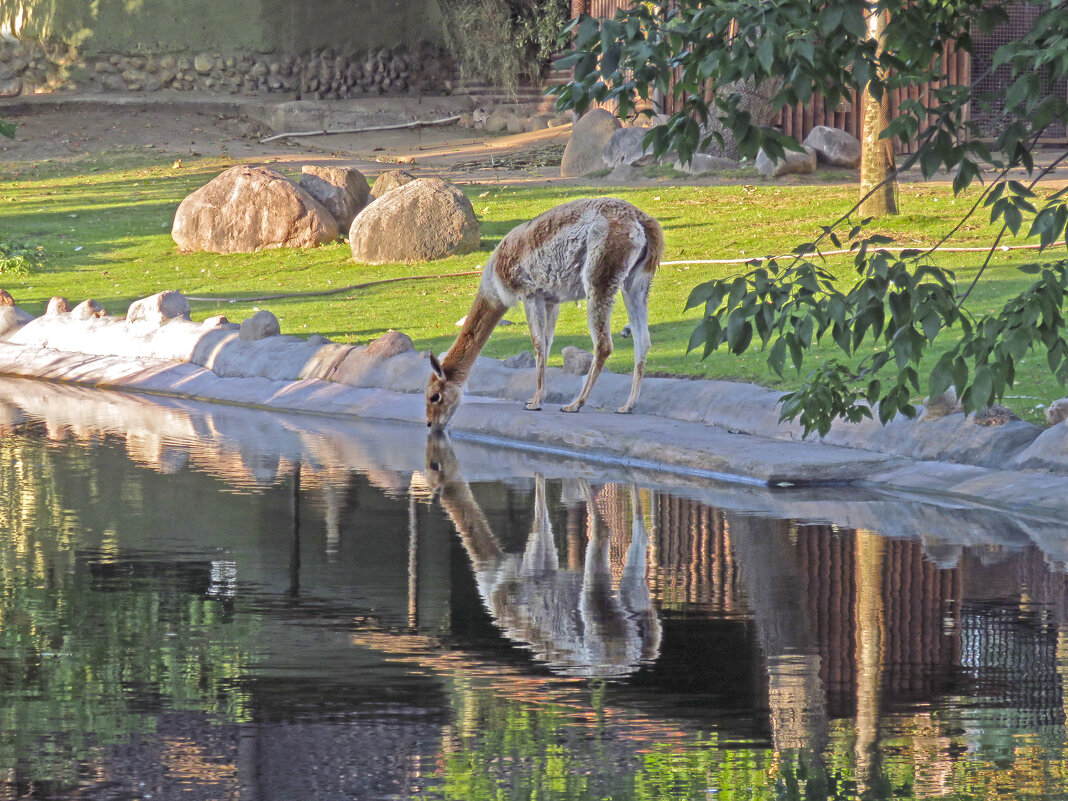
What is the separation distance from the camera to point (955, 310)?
228 inches

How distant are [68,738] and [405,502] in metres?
4.91

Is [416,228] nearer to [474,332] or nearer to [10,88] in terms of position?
[474,332]

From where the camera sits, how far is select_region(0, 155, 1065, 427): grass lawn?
55.6 ft

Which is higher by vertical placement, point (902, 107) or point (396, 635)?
point (902, 107)

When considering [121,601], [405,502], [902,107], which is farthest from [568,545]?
[902,107]

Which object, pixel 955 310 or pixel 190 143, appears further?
pixel 190 143

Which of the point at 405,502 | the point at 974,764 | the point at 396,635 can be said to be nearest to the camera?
the point at 974,764

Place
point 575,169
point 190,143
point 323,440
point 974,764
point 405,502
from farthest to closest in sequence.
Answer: point 190,143 < point 575,169 < point 323,440 < point 405,502 < point 974,764

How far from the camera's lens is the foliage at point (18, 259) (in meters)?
23.2

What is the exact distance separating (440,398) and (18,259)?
12.3 meters

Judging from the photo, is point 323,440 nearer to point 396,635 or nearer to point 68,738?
point 396,635

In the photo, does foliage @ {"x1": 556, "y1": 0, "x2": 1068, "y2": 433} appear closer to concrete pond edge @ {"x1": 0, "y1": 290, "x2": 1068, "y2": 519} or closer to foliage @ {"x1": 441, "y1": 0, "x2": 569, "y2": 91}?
concrete pond edge @ {"x1": 0, "y1": 290, "x2": 1068, "y2": 519}

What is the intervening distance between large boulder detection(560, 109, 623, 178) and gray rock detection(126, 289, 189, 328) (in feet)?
44.3

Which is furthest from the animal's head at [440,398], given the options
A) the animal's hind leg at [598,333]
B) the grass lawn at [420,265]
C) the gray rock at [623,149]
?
the gray rock at [623,149]
